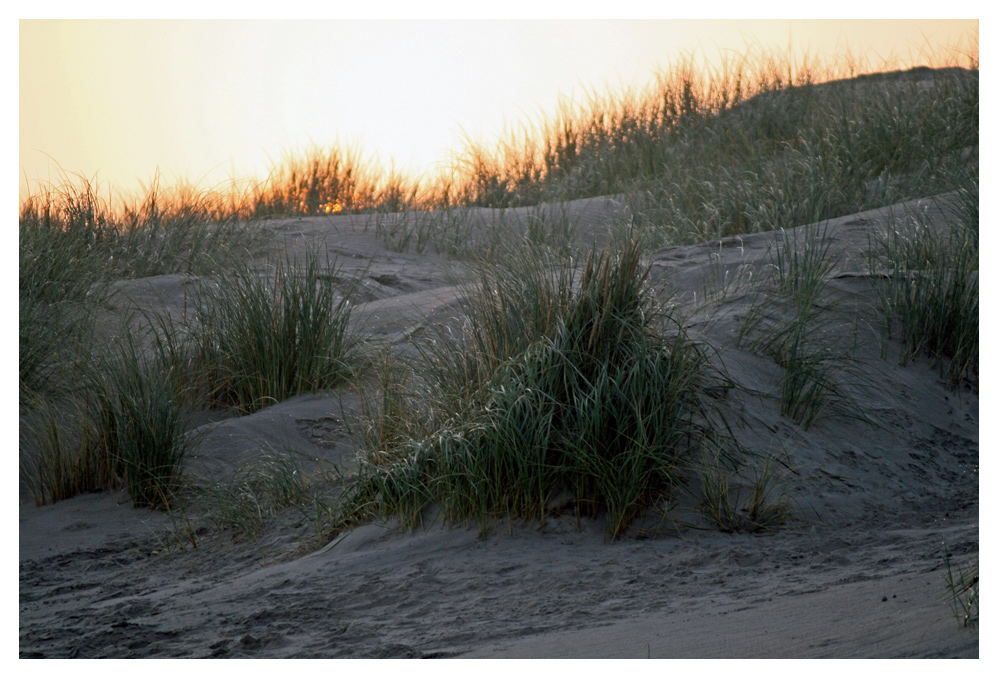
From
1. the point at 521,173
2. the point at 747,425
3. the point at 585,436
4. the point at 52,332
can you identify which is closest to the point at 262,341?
the point at 52,332

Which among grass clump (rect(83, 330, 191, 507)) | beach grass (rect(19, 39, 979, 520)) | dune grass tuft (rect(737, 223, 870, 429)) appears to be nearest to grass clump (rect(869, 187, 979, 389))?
beach grass (rect(19, 39, 979, 520))

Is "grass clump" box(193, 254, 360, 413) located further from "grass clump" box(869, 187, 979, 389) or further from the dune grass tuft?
"grass clump" box(869, 187, 979, 389)

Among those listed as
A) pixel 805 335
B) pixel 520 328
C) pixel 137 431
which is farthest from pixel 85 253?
pixel 805 335

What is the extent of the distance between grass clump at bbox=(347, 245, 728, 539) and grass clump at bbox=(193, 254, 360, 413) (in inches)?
46.4

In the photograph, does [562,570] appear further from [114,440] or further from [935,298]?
[935,298]

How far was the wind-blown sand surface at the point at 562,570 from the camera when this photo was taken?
2.02m

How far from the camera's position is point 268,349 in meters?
4.04

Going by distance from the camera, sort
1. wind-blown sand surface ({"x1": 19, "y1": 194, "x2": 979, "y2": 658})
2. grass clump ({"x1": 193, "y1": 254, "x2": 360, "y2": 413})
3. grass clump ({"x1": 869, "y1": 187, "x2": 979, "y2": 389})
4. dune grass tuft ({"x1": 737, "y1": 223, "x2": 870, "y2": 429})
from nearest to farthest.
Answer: wind-blown sand surface ({"x1": 19, "y1": 194, "x2": 979, "y2": 658}) < dune grass tuft ({"x1": 737, "y1": 223, "x2": 870, "y2": 429}) < grass clump ({"x1": 869, "y1": 187, "x2": 979, "y2": 389}) < grass clump ({"x1": 193, "y1": 254, "x2": 360, "y2": 413})

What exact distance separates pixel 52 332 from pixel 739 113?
7107 millimetres

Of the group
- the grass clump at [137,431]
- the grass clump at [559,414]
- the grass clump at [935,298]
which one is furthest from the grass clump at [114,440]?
the grass clump at [935,298]

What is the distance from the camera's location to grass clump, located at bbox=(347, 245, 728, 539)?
2.74m

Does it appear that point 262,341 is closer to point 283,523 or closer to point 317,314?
point 317,314

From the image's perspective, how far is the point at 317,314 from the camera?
4.15 meters

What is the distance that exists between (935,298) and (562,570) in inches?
99.0
